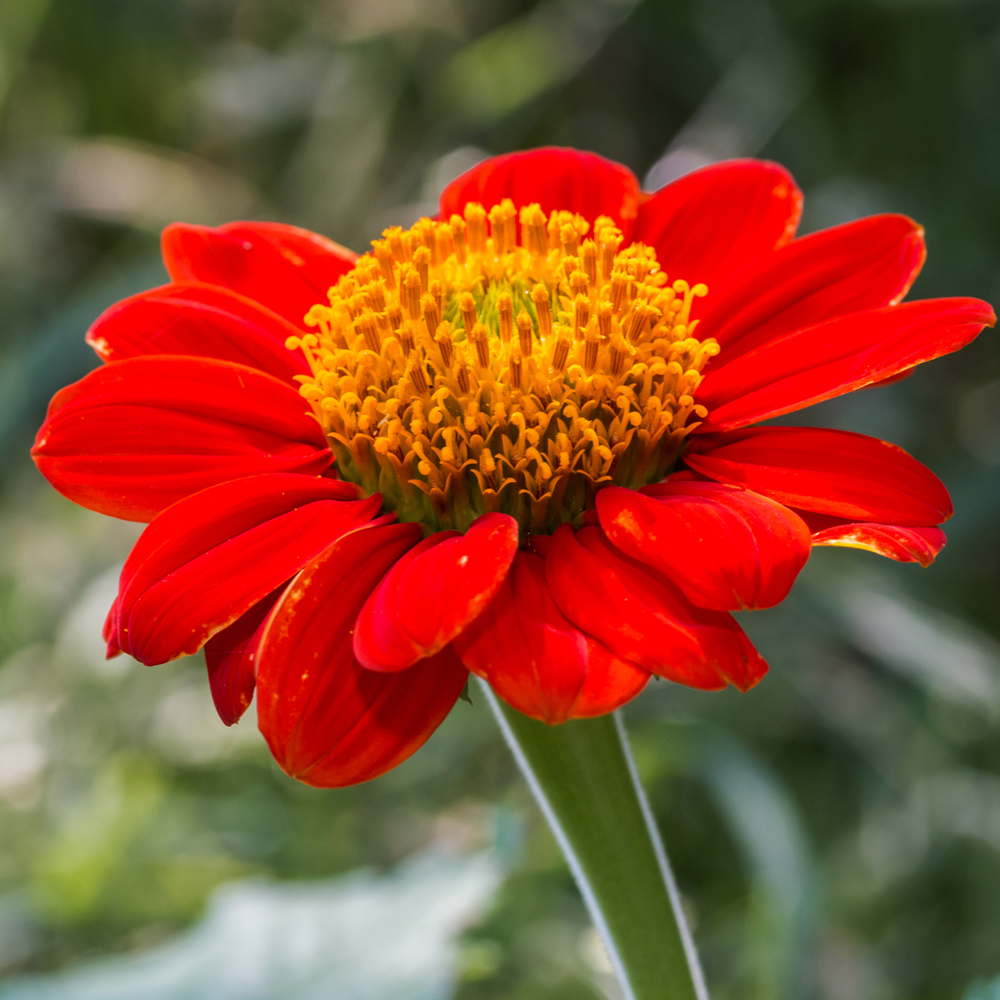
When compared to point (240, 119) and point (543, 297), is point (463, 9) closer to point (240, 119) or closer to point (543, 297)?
point (240, 119)

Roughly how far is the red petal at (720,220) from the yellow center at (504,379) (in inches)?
2.9

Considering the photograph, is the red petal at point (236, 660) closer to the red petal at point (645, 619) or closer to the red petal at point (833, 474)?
the red petal at point (645, 619)

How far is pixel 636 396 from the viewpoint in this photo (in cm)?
59

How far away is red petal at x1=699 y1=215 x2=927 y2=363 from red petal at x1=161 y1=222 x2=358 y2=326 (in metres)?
0.27

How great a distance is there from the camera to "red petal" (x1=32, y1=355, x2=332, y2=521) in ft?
1.92

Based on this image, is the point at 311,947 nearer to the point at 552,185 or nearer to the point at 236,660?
the point at 236,660

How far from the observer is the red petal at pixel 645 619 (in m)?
0.45

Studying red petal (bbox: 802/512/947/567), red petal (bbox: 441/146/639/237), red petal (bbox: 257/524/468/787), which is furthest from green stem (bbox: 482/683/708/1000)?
red petal (bbox: 441/146/639/237)

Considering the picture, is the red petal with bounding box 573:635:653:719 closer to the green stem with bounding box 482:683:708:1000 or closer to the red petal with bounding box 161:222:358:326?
the green stem with bounding box 482:683:708:1000

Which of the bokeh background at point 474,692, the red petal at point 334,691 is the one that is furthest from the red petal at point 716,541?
the bokeh background at point 474,692

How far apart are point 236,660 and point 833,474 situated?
0.33m

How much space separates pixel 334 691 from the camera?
50 cm

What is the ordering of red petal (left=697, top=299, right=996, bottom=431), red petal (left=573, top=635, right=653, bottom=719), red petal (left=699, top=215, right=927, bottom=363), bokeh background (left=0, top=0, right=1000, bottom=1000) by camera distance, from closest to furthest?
red petal (left=573, top=635, right=653, bottom=719)
red petal (left=697, top=299, right=996, bottom=431)
red petal (left=699, top=215, right=927, bottom=363)
bokeh background (left=0, top=0, right=1000, bottom=1000)

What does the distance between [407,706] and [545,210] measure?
1.35 ft
